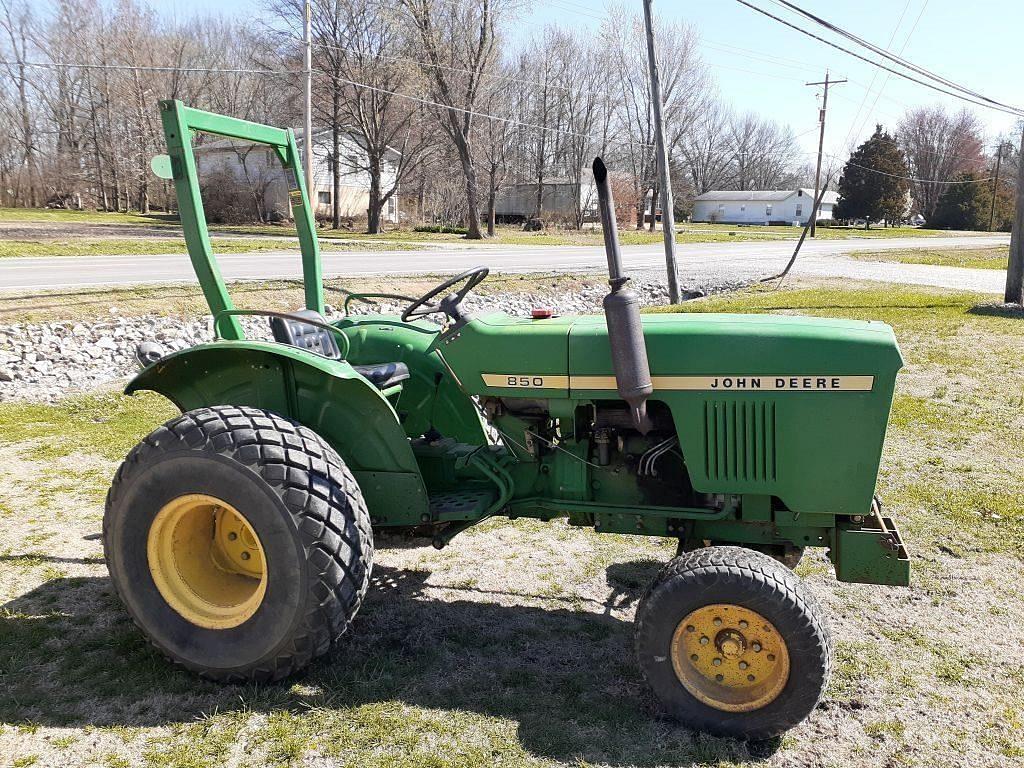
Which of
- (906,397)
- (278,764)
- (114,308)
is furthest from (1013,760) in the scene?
(114,308)

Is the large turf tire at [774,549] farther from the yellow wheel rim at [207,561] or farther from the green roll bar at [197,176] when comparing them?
the green roll bar at [197,176]

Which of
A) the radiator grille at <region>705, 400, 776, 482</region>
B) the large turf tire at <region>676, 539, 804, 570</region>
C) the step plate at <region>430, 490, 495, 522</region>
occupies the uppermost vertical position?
the radiator grille at <region>705, 400, 776, 482</region>

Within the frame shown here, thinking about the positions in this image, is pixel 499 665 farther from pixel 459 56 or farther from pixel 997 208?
pixel 997 208

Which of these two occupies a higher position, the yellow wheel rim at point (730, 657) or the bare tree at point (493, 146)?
the bare tree at point (493, 146)

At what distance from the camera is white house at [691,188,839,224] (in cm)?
7594

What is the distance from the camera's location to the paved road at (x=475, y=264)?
39.4 ft

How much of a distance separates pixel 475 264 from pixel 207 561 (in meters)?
15.5

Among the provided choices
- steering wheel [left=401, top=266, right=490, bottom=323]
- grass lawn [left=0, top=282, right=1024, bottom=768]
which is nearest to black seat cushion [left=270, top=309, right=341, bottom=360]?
steering wheel [left=401, top=266, right=490, bottom=323]

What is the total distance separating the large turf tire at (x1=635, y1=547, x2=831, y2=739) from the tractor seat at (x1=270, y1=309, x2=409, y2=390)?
147 cm

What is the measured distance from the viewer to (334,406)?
10.4 feet

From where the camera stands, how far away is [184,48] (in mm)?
40656

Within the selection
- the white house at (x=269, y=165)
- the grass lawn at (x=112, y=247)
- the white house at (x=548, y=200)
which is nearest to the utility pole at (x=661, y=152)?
the grass lawn at (x=112, y=247)

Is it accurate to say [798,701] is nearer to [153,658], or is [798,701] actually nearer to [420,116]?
[153,658]

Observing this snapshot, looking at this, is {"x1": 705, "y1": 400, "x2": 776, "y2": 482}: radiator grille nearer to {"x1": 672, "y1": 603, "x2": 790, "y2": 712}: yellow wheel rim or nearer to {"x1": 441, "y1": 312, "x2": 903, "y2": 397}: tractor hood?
{"x1": 441, "y1": 312, "x2": 903, "y2": 397}: tractor hood
